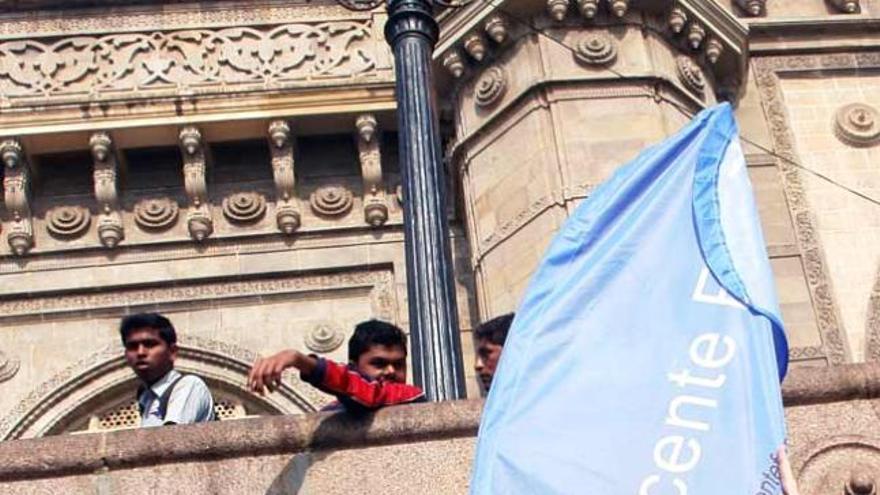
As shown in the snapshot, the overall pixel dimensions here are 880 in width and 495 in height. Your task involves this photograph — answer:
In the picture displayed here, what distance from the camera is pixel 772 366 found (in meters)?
4.36

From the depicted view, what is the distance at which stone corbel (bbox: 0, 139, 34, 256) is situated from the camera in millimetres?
12383

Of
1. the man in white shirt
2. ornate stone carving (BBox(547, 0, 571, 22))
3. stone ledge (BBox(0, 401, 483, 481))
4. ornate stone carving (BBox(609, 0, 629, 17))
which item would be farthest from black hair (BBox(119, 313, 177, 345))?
ornate stone carving (BBox(609, 0, 629, 17))

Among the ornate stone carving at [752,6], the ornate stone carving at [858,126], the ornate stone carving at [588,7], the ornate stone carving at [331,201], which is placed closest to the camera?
the ornate stone carving at [588,7]

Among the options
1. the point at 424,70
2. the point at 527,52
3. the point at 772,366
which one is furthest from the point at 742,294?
the point at 527,52

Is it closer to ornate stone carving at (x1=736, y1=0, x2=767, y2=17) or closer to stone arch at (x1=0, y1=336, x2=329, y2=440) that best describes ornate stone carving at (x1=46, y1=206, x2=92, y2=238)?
stone arch at (x1=0, y1=336, x2=329, y2=440)

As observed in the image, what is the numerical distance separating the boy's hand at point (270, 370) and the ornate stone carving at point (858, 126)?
8565 mm

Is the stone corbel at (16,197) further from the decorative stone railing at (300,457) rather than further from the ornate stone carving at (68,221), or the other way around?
the decorative stone railing at (300,457)

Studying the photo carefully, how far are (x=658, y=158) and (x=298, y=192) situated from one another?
7.86 m

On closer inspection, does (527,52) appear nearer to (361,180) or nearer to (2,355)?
(361,180)

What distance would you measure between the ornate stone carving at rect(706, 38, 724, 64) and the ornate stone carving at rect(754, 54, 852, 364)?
768mm

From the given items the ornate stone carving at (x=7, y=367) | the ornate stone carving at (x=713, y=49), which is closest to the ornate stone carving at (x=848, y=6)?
the ornate stone carving at (x=713, y=49)

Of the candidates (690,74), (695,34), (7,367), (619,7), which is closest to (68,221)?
(7,367)

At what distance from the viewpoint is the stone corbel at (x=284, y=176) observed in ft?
41.2

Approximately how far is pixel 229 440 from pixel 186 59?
25.0 ft
